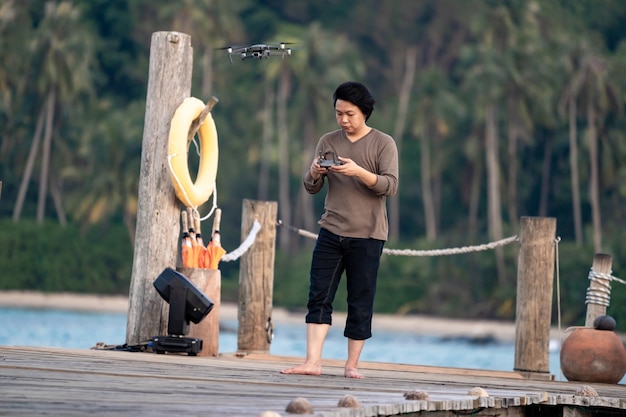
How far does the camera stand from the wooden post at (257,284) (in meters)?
9.05

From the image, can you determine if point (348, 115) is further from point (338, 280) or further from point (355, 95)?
point (338, 280)

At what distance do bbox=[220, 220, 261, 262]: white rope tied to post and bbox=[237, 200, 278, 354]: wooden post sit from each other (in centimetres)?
5

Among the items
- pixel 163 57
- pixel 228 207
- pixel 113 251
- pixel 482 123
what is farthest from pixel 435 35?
pixel 163 57

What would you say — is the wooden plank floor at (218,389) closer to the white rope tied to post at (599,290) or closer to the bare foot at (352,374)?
the bare foot at (352,374)

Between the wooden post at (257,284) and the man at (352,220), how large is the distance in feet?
7.79

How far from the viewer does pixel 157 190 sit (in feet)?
28.1

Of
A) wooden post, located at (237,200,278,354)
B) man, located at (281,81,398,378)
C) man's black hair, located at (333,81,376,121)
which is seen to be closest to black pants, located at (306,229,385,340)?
man, located at (281,81,398,378)

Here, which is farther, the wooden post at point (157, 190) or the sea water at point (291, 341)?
the sea water at point (291, 341)

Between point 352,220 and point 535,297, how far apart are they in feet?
7.91

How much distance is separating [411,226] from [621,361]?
4190 centimetres

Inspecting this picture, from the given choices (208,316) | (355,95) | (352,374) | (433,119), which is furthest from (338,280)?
(433,119)

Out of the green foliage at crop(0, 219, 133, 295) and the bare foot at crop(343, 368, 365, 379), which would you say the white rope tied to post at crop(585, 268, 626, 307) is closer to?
the bare foot at crop(343, 368, 365, 379)

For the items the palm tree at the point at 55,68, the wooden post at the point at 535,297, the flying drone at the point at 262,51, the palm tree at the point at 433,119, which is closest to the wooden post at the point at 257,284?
the flying drone at the point at 262,51

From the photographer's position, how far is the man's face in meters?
6.43
